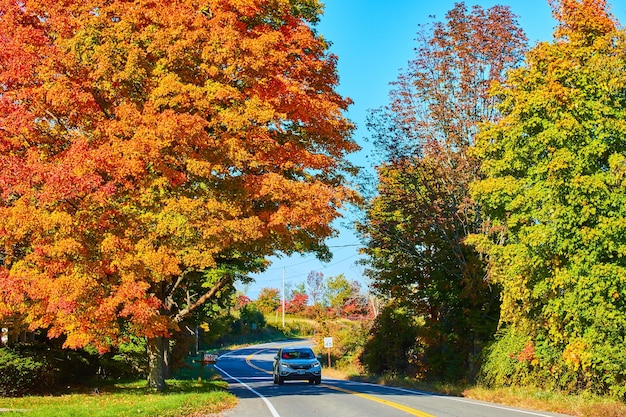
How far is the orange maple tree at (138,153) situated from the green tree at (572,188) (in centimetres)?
500

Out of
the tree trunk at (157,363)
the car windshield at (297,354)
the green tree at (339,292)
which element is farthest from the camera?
the green tree at (339,292)

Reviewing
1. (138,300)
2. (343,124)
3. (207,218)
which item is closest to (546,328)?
(343,124)

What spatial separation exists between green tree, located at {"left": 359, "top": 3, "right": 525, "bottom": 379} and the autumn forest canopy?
622 centimetres

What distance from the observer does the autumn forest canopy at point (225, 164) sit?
14.8 m

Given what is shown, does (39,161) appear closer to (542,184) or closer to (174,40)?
(174,40)

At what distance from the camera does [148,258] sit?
14.8m

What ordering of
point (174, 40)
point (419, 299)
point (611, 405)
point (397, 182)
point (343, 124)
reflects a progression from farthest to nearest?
point (419, 299) < point (397, 182) < point (343, 124) < point (174, 40) < point (611, 405)

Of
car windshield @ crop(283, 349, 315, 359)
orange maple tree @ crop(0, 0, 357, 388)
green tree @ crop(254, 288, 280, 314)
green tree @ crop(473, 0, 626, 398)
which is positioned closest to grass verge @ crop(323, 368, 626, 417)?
green tree @ crop(473, 0, 626, 398)

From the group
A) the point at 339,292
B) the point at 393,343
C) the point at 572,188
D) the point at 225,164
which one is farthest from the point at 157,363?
the point at 339,292

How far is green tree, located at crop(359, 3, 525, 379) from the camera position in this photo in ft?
83.2

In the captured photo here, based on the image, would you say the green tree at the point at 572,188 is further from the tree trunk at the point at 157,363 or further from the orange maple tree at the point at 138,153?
the tree trunk at the point at 157,363

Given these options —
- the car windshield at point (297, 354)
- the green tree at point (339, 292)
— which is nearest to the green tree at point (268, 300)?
the green tree at point (339, 292)

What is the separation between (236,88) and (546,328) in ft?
38.7

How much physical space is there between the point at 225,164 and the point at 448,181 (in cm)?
1235
